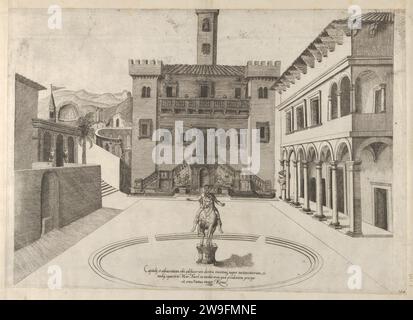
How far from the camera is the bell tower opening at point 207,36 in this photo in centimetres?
637

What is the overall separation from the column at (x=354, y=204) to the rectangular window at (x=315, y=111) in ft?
2.81

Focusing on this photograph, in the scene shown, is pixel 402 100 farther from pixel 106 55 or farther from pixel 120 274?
pixel 120 274

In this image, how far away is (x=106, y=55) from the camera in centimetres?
662

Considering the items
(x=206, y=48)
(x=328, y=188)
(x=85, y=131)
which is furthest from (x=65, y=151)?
(x=328, y=188)

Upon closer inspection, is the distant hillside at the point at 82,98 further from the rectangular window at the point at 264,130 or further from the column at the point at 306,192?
the column at the point at 306,192

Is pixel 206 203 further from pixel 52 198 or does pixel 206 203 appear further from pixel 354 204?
pixel 52 198

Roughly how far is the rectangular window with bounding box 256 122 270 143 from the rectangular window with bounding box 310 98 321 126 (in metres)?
0.73

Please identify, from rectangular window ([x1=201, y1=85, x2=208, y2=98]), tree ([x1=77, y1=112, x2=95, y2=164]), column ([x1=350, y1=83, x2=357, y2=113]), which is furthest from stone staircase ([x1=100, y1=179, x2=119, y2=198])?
column ([x1=350, y1=83, x2=357, y2=113])

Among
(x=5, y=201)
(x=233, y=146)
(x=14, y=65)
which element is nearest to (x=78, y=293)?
(x=5, y=201)

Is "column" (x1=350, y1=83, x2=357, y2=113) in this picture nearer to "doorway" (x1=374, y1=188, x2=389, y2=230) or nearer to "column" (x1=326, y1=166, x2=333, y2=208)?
"column" (x1=326, y1=166, x2=333, y2=208)

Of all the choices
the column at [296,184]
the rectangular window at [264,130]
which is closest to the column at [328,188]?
the column at [296,184]

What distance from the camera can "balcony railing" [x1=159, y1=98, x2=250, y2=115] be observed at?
673cm

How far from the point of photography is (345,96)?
625 centimetres

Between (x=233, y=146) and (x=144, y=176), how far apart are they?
5.17ft
